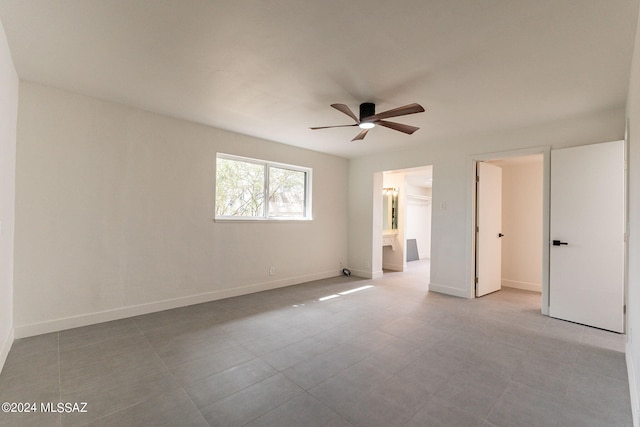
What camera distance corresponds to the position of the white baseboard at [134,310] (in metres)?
2.85

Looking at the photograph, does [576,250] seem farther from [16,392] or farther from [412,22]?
[16,392]

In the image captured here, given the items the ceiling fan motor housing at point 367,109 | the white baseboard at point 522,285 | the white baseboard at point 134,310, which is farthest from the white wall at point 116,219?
the white baseboard at point 522,285

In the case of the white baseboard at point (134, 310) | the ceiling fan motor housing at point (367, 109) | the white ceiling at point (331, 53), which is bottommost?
the white baseboard at point (134, 310)

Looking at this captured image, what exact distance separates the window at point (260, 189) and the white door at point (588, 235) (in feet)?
12.2

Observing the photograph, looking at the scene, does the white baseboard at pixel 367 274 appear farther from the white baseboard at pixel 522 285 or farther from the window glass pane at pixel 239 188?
the window glass pane at pixel 239 188

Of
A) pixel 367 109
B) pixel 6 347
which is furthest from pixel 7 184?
pixel 367 109

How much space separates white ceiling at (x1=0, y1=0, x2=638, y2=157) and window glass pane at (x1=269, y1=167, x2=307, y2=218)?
1.64 meters

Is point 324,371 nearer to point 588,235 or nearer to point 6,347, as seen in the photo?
point 6,347

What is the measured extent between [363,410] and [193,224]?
3128 mm

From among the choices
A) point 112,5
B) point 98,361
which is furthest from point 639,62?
point 98,361

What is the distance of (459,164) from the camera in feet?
14.9

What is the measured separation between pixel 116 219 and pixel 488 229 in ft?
17.2

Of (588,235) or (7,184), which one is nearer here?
(7,184)

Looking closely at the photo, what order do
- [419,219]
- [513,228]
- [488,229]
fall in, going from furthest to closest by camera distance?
[419,219], [513,228], [488,229]
